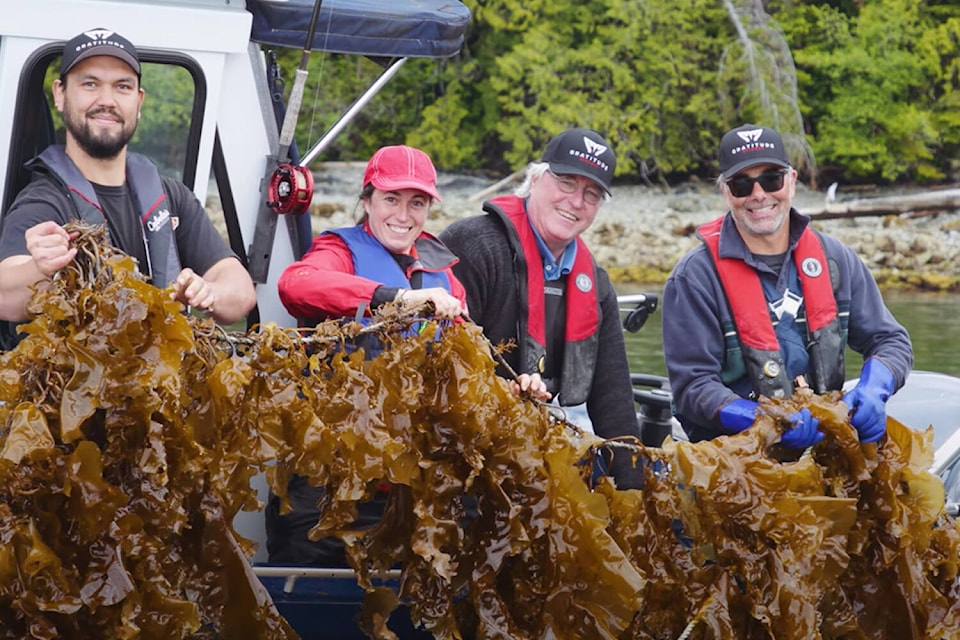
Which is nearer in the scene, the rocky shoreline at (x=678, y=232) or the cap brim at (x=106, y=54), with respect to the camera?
the cap brim at (x=106, y=54)

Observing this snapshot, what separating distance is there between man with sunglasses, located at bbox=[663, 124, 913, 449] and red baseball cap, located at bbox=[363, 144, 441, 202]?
1.11m

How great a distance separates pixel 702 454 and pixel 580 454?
38 centimetres

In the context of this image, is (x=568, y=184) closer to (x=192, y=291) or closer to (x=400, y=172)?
(x=400, y=172)

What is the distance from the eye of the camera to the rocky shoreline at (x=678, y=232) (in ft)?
79.7

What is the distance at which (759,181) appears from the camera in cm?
503

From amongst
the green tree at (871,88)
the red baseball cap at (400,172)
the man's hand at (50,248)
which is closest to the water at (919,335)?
the green tree at (871,88)

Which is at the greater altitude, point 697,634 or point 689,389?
point 689,389

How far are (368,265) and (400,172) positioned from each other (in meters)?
0.35

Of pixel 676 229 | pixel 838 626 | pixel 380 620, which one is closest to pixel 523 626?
pixel 380 620

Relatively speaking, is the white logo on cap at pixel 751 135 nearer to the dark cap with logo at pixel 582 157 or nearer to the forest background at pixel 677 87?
the dark cap with logo at pixel 582 157

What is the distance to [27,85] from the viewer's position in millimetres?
4680

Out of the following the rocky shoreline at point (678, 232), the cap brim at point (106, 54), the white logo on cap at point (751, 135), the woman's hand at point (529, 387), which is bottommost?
the rocky shoreline at point (678, 232)

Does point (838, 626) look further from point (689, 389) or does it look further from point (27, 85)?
point (27, 85)

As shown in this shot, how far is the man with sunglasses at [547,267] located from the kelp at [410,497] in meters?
0.90
